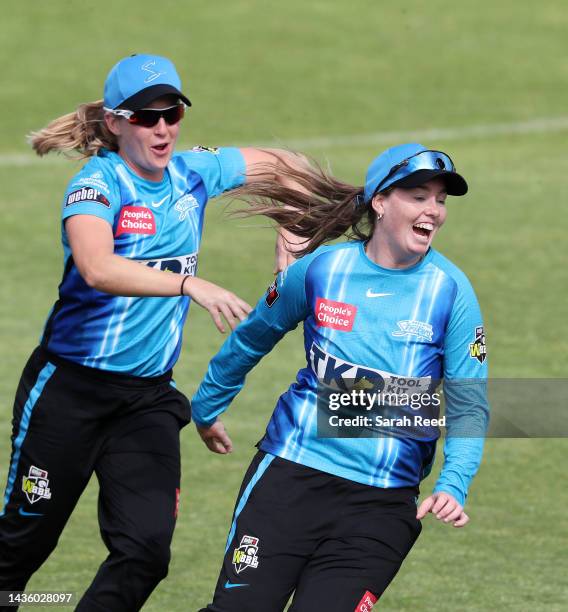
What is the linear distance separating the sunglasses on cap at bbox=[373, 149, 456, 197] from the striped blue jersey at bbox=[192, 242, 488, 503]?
35cm

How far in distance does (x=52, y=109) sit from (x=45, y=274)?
9169 millimetres

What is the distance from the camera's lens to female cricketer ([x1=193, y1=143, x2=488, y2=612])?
5.69 metres

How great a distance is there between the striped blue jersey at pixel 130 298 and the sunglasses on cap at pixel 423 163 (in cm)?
129

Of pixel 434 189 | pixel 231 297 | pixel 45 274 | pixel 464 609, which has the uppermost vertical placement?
pixel 45 274

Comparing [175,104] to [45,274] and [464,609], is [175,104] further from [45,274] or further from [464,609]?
[45,274]

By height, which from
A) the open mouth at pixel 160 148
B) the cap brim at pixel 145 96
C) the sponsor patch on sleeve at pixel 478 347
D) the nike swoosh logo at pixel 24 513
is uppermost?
the cap brim at pixel 145 96

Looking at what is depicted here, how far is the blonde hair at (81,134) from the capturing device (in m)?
6.96

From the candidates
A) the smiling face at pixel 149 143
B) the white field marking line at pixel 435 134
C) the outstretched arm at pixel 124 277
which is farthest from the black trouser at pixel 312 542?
the white field marking line at pixel 435 134

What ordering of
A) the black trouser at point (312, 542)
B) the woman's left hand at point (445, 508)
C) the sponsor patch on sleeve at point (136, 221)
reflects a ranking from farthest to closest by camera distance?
the sponsor patch on sleeve at point (136, 221)
the black trouser at point (312, 542)
the woman's left hand at point (445, 508)

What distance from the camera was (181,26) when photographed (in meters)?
28.9

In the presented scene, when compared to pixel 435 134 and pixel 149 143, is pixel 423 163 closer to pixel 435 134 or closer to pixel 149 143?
pixel 149 143

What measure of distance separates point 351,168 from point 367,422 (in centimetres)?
1467

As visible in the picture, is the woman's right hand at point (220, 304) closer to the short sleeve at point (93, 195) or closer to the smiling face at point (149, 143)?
the short sleeve at point (93, 195)

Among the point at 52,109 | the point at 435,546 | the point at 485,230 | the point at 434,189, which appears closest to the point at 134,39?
the point at 52,109
